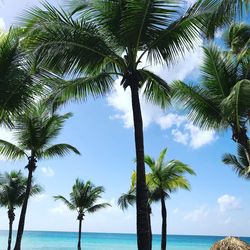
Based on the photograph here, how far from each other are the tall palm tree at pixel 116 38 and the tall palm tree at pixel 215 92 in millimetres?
2894

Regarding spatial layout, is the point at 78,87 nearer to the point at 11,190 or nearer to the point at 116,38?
the point at 116,38

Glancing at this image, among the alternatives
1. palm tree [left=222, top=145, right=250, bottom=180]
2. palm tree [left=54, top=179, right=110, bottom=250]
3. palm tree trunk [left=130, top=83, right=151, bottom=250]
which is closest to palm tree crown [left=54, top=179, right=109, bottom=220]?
palm tree [left=54, top=179, right=110, bottom=250]

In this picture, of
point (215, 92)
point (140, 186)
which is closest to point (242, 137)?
point (215, 92)

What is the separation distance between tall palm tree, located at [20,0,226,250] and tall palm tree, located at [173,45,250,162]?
2.89 meters

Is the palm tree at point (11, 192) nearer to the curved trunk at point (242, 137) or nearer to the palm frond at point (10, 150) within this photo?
the palm frond at point (10, 150)

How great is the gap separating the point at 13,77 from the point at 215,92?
7.23m

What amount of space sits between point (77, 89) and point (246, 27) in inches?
314

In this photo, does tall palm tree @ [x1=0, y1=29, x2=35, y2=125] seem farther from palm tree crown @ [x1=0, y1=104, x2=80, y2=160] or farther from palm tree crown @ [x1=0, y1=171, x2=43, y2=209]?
palm tree crown @ [x1=0, y1=171, x2=43, y2=209]

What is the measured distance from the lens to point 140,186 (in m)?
8.88

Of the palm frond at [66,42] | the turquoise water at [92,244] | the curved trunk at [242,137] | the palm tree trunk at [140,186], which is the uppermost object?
the palm frond at [66,42]

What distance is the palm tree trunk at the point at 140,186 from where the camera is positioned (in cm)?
838

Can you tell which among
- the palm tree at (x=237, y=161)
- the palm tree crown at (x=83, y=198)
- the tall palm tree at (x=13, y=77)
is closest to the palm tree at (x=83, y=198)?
the palm tree crown at (x=83, y=198)

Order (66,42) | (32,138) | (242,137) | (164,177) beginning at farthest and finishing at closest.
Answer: (164,177)
(32,138)
(242,137)
(66,42)

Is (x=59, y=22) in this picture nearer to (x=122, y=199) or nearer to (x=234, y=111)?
(x=234, y=111)
